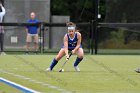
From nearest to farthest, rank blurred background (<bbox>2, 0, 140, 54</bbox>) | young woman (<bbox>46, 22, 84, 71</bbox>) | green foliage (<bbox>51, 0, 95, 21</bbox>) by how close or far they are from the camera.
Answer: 1. young woman (<bbox>46, 22, 84, 71</bbox>)
2. blurred background (<bbox>2, 0, 140, 54</bbox>)
3. green foliage (<bbox>51, 0, 95, 21</bbox>)

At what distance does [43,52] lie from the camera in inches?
928

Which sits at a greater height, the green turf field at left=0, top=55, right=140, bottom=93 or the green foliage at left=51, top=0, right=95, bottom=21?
the green foliage at left=51, top=0, right=95, bottom=21

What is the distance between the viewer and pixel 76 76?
1404 cm

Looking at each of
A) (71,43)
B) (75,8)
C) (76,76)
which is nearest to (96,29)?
(71,43)

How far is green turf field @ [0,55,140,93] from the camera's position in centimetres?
1145

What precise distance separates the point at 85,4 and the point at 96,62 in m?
17.3

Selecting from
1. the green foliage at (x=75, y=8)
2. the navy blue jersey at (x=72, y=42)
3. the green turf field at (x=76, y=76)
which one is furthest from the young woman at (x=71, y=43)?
the green foliage at (x=75, y=8)

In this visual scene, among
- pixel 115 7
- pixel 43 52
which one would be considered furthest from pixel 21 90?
pixel 115 7

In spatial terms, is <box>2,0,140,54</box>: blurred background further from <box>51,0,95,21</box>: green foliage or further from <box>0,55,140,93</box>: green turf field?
<box>51,0,95,21</box>: green foliage

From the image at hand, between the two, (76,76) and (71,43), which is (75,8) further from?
(76,76)

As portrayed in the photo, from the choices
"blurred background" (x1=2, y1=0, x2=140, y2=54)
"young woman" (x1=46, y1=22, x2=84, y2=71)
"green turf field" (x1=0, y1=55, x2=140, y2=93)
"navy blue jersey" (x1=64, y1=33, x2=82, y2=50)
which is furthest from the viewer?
"blurred background" (x1=2, y1=0, x2=140, y2=54)

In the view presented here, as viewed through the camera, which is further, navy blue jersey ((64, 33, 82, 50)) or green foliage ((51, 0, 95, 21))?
green foliage ((51, 0, 95, 21))

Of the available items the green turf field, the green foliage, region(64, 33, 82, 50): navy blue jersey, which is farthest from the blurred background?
the green foliage

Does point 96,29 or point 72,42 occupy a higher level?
point 72,42
